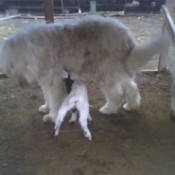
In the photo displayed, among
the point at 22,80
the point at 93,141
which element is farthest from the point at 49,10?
the point at 93,141

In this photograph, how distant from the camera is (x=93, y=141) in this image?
2.82 metres

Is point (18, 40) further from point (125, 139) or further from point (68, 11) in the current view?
point (68, 11)

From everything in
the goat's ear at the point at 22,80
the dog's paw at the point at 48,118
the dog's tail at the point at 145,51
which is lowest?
the dog's paw at the point at 48,118

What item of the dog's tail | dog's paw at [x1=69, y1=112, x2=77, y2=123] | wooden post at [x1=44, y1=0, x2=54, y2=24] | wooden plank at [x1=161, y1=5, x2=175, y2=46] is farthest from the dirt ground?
wooden post at [x1=44, y1=0, x2=54, y2=24]

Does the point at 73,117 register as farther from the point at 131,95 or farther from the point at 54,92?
the point at 131,95

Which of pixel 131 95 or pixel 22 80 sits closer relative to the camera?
pixel 22 80

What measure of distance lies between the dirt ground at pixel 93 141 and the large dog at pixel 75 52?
43 cm

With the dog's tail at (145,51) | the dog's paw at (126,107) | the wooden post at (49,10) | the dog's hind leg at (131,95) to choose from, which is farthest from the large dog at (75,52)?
the wooden post at (49,10)

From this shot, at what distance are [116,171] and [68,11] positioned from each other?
14.0ft

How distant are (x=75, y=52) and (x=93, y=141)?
787 millimetres

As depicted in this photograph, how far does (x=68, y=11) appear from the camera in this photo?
243 inches

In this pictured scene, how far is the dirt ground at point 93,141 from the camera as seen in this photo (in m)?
2.54

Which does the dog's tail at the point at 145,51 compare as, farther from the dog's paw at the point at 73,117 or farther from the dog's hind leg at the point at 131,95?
the dog's paw at the point at 73,117

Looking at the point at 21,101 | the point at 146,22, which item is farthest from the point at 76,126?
the point at 146,22
